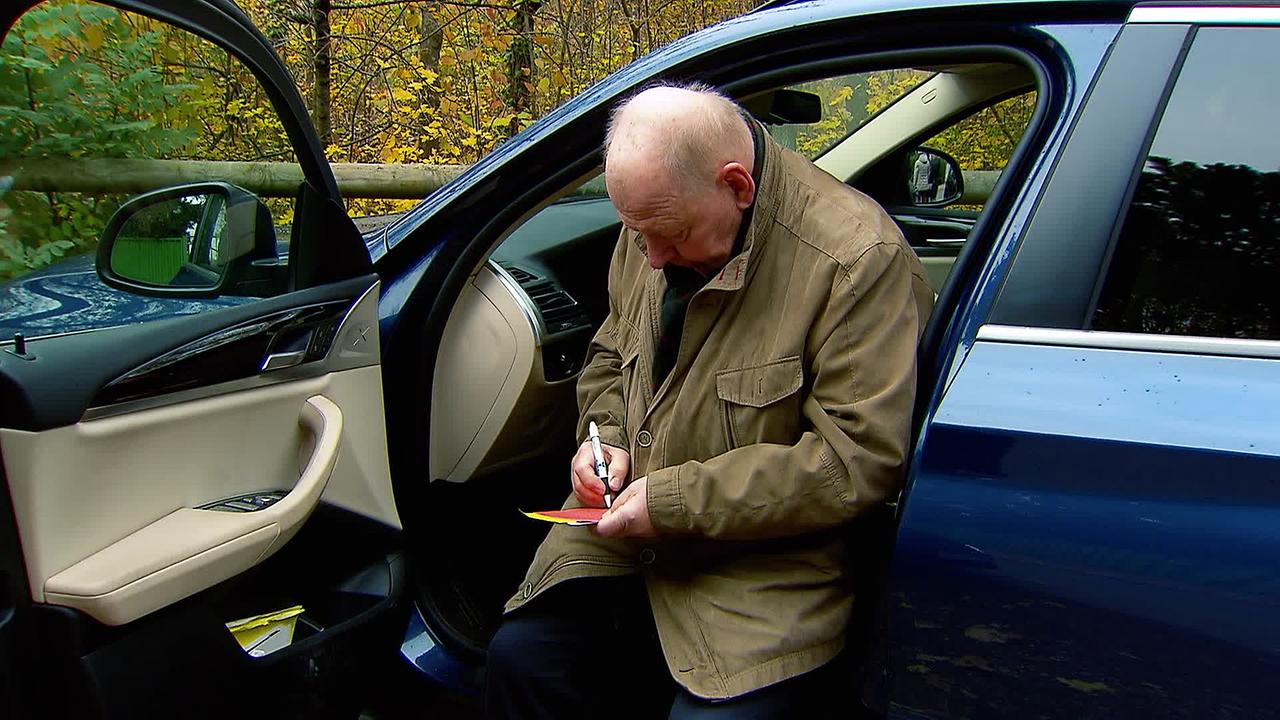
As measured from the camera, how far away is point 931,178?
345 cm

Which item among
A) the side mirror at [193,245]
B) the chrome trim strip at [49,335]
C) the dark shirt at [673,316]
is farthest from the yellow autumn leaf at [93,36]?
the dark shirt at [673,316]

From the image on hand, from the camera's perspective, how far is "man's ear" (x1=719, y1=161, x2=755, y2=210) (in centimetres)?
178

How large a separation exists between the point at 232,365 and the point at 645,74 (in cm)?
97

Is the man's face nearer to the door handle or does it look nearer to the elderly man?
the elderly man

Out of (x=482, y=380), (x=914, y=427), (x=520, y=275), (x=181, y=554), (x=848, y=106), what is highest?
(x=848, y=106)

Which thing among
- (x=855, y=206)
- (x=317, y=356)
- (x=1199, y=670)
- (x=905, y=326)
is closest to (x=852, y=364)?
(x=905, y=326)

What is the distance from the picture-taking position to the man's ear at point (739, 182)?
5.82 ft

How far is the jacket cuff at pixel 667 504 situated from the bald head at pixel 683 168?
0.40 m

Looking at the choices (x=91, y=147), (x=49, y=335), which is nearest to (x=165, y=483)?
(x=49, y=335)

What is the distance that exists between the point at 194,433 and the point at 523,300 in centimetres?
99

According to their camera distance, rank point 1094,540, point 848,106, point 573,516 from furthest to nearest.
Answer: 1. point 848,106
2. point 573,516
3. point 1094,540

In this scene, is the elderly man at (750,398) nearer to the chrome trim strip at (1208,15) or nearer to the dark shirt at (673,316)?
the dark shirt at (673,316)

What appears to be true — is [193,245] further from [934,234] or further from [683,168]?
[934,234]

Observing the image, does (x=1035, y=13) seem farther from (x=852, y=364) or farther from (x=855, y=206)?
(x=852, y=364)
